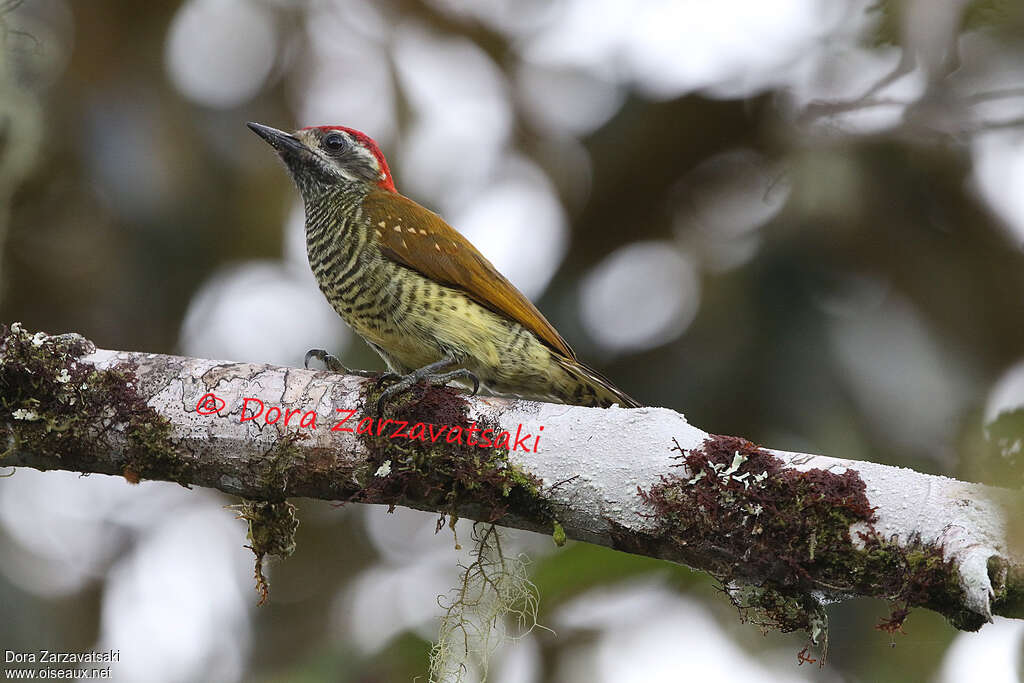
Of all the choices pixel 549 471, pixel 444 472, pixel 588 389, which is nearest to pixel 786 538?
pixel 549 471

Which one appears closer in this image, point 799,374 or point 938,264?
point 799,374

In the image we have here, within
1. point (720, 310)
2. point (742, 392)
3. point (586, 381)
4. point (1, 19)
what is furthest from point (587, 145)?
point (1, 19)

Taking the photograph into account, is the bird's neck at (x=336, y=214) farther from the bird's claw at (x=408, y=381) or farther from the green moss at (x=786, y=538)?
the green moss at (x=786, y=538)

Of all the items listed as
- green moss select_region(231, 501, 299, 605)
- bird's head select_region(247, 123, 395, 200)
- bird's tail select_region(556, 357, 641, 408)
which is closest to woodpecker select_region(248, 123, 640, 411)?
bird's tail select_region(556, 357, 641, 408)

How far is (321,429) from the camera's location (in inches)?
102

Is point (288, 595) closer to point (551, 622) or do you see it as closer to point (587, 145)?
point (551, 622)

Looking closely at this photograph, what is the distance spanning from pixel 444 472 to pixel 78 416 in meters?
0.92

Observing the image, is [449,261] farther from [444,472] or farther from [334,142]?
[444,472]

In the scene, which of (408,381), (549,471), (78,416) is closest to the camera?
(549,471)

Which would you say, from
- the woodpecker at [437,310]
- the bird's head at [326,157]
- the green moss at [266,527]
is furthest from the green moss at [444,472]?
the bird's head at [326,157]

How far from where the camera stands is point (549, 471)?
7.97 feet

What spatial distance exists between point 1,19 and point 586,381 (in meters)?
2.40

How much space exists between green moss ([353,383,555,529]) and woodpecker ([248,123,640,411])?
2.20ft

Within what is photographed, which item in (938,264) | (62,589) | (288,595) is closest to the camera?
(938,264)
